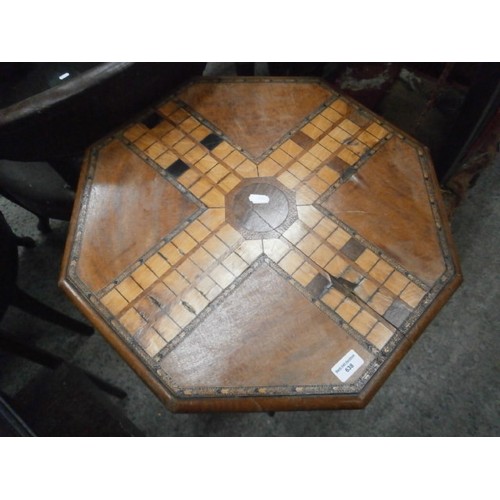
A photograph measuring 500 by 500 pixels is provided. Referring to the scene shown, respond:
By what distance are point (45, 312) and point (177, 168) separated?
1139mm

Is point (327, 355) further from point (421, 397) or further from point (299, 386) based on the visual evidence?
point (421, 397)

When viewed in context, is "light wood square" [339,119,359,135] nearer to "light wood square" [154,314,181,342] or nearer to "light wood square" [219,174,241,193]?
"light wood square" [219,174,241,193]

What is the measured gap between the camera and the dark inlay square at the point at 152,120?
1.82 meters

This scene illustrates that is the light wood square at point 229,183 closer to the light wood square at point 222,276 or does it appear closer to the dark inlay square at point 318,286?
the light wood square at point 222,276

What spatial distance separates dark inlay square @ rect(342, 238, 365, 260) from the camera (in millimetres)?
1500

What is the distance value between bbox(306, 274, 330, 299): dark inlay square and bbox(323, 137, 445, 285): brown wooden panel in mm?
247

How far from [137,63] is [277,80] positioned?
66 centimetres

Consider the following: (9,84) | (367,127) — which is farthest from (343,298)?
(9,84)

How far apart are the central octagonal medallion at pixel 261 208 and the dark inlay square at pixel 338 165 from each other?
8.8 inches

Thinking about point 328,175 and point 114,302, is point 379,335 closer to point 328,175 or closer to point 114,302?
point 328,175

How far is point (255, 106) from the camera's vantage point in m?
1.88

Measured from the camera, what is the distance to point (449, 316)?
247cm

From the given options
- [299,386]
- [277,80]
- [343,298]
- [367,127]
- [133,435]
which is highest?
[277,80]

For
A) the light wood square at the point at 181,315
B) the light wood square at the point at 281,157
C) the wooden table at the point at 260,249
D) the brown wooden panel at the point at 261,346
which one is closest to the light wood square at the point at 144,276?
the wooden table at the point at 260,249
